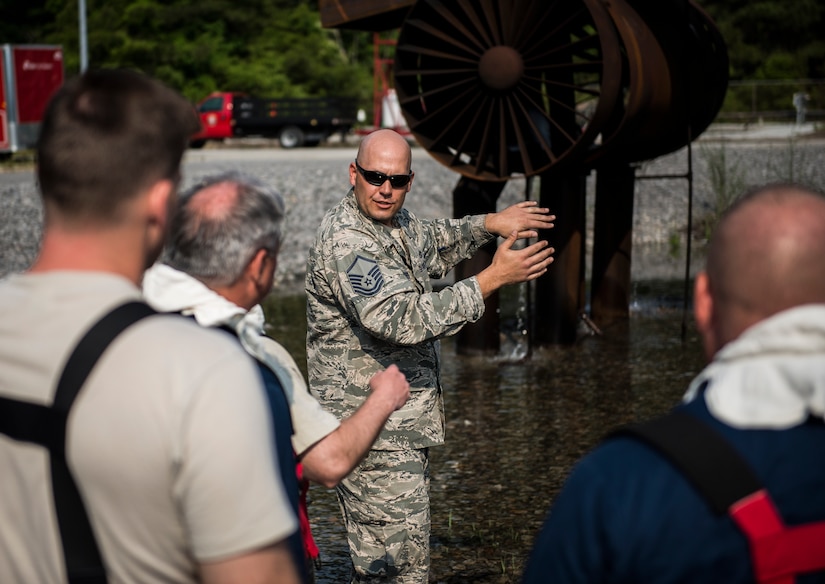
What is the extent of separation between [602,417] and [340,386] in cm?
405

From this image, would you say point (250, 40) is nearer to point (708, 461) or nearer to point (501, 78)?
point (501, 78)

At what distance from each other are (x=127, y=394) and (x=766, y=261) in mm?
1069

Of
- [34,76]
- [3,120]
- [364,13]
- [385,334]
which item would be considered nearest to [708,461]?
[385,334]

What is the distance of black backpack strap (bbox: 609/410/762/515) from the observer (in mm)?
1771

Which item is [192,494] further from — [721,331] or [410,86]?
[410,86]

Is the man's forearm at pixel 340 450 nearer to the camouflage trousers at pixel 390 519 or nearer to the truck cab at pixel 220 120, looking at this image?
the camouflage trousers at pixel 390 519

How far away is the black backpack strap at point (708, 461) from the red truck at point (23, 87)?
A: 22520 mm

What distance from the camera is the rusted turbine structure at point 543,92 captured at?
911 centimetres

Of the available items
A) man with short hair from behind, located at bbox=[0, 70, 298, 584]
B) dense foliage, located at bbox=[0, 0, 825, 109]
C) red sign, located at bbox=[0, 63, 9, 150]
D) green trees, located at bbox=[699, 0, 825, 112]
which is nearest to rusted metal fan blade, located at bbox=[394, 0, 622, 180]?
man with short hair from behind, located at bbox=[0, 70, 298, 584]

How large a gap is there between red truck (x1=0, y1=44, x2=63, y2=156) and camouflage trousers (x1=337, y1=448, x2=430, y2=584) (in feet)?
65.9

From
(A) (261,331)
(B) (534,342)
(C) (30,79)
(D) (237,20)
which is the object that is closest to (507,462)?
(B) (534,342)

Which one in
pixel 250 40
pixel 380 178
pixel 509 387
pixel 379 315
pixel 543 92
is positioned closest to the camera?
pixel 379 315

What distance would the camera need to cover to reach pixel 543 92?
971cm

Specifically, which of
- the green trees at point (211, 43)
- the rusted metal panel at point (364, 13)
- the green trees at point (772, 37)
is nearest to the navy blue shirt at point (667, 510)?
the rusted metal panel at point (364, 13)
